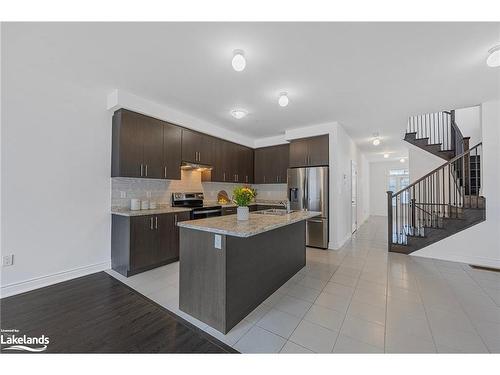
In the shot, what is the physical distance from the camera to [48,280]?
271 centimetres

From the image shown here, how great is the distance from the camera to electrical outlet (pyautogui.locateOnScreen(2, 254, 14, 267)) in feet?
7.90

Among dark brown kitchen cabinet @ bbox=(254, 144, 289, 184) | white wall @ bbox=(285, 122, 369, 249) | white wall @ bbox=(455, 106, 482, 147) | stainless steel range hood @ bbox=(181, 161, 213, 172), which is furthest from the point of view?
dark brown kitchen cabinet @ bbox=(254, 144, 289, 184)

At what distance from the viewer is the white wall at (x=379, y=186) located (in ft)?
32.6

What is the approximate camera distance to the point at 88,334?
70.6 inches

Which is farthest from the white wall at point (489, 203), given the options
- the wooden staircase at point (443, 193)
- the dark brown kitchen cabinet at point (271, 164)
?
the dark brown kitchen cabinet at point (271, 164)

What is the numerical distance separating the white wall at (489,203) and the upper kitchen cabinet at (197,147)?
16.2 feet

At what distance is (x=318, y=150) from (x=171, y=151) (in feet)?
10.1

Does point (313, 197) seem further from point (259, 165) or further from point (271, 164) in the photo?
point (259, 165)

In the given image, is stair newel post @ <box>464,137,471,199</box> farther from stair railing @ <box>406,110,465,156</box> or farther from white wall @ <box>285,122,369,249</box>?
white wall @ <box>285,122,369,249</box>

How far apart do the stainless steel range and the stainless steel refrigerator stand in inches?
72.2

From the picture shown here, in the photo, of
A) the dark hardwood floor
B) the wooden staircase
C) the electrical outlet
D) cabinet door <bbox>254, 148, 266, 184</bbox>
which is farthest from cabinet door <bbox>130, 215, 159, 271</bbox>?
the wooden staircase

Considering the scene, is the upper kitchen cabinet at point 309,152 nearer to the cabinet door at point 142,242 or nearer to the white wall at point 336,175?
the white wall at point 336,175

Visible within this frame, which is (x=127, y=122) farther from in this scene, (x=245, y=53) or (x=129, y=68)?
(x=245, y=53)
